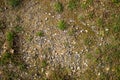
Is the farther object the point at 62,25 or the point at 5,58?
the point at 62,25

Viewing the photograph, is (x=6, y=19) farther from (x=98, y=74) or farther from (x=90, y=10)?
(x=98, y=74)

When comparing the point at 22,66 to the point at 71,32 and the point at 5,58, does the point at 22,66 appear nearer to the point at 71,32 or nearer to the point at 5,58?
the point at 5,58

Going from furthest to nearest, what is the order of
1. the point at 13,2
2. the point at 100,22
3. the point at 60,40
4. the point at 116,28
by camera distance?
the point at 13,2
the point at 60,40
the point at 100,22
the point at 116,28

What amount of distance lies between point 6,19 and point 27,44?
5.55 feet

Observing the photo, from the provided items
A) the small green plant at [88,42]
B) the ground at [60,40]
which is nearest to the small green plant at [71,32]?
the ground at [60,40]

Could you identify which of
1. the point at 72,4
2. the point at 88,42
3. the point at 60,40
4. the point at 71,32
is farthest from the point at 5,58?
the point at 72,4

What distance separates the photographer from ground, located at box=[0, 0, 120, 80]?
1494 centimetres

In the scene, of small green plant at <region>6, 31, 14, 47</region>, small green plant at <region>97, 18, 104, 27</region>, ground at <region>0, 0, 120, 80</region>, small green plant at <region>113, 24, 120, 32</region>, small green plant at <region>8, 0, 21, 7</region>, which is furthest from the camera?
small green plant at <region>8, 0, 21, 7</region>

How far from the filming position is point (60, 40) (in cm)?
1538

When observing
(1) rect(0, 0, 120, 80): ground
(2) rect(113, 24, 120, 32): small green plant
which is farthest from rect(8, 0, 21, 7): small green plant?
(2) rect(113, 24, 120, 32): small green plant

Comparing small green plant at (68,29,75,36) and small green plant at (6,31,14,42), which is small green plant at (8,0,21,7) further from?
small green plant at (68,29,75,36)

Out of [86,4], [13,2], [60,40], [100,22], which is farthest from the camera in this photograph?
[13,2]

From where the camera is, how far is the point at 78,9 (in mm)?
15602

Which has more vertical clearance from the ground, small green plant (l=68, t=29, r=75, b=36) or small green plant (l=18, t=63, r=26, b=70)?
small green plant (l=68, t=29, r=75, b=36)
